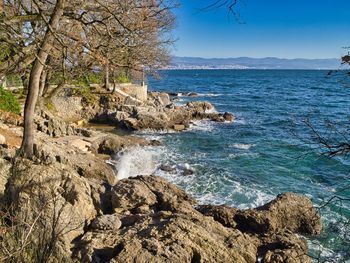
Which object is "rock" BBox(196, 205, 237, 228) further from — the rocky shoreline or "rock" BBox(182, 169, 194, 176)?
"rock" BBox(182, 169, 194, 176)

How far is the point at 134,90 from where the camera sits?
37.8 m

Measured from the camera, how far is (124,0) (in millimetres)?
10516

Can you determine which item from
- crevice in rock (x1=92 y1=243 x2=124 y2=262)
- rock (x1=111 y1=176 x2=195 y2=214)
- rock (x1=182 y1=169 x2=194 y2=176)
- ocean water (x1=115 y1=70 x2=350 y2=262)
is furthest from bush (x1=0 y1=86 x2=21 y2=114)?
crevice in rock (x1=92 y1=243 x2=124 y2=262)

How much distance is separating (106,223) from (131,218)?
0.86 m

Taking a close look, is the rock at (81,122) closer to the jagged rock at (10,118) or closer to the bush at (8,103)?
the bush at (8,103)

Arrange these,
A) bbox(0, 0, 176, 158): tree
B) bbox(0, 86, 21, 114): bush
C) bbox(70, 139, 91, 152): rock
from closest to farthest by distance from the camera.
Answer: bbox(0, 0, 176, 158): tree → bbox(70, 139, 91, 152): rock → bbox(0, 86, 21, 114): bush

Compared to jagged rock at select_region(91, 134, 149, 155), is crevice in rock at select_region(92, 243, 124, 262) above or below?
above

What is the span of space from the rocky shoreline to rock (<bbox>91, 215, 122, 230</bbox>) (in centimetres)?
2

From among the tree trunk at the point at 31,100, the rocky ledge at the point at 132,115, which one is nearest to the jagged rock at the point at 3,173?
the tree trunk at the point at 31,100

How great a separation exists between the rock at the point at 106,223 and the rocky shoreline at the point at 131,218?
0.02m

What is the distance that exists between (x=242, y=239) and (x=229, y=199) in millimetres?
6115

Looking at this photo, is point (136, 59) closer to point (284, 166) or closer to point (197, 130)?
point (284, 166)

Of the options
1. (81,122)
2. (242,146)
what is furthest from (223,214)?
(81,122)

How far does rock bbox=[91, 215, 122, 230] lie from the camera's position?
897 centimetres
